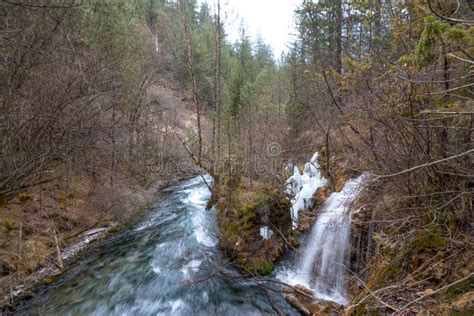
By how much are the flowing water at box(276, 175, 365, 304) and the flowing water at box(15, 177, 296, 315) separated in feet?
2.61

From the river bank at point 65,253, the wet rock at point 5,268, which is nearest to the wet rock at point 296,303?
the river bank at point 65,253

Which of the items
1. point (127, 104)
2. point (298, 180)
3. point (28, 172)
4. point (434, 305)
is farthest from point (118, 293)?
point (127, 104)

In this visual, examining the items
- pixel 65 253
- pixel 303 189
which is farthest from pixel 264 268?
pixel 65 253

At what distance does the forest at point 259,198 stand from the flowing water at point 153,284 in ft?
0.14

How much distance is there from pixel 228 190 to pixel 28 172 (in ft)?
16.7

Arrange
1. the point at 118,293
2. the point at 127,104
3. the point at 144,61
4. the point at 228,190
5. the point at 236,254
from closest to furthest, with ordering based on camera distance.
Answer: the point at 118,293 → the point at 236,254 → the point at 228,190 → the point at 127,104 → the point at 144,61

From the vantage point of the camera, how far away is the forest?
352cm

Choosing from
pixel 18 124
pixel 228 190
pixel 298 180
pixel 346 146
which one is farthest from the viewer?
pixel 298 180

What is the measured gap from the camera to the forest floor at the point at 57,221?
6279 millimetres

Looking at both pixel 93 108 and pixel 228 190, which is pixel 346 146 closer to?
pixel 228 190

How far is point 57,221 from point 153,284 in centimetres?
400

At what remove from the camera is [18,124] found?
569 centimetres

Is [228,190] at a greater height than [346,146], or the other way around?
[346,146]

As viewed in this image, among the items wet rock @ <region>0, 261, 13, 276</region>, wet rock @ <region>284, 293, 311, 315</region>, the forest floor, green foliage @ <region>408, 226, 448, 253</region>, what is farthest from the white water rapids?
wet rock @ <region>0, 261, 13, 276</region>
